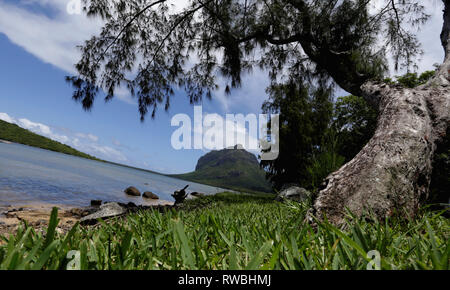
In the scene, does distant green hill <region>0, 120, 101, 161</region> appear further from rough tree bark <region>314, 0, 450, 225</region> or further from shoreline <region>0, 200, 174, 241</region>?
rough tree bark <region>314, 0, 450, 225</region>

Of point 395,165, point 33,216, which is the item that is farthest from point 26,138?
point 395,165

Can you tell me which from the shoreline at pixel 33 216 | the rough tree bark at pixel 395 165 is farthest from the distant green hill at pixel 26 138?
the rough tree bark at pixel 395 165

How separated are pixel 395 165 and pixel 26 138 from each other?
97.5 m

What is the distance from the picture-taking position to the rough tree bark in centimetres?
156

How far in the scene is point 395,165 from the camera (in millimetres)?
1723

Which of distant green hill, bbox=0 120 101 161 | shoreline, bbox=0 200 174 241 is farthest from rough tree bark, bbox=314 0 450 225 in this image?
distant green hill, bbox=0 120 101 161

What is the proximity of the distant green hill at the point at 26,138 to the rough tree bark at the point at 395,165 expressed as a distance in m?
91.1

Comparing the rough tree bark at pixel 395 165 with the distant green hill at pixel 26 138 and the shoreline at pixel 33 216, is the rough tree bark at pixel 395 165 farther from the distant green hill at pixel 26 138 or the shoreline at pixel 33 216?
the distant green hill at pixel 26 138

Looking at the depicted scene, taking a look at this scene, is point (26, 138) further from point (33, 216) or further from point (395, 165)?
point (395, 165)

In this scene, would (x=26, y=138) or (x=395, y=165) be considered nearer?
(x=395, y=165)

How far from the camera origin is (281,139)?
1636 cm
